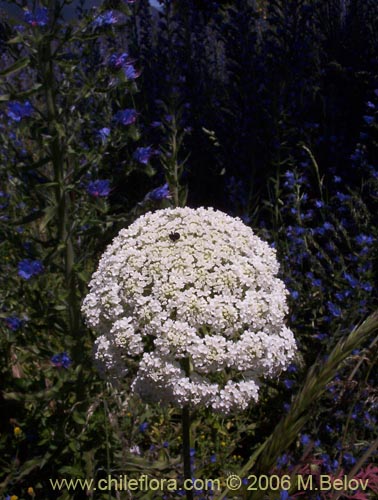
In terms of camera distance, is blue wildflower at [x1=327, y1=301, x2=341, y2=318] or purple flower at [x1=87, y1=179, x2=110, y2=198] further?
blue wildflower at [x1=327, y1=301, x2=341, y2=318]

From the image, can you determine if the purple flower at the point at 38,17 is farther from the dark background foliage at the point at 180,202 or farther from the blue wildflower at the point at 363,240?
the blue wildflower at the point at 363,240

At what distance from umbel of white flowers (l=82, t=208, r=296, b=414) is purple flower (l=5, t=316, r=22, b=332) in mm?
970

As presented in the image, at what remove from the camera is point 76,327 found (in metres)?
2.39

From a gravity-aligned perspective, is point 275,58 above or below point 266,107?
above

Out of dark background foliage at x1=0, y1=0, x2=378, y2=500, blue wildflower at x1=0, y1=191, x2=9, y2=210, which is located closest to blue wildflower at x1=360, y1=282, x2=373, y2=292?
dark background foliage at x1=0, y1=0, x2=378, y2=500

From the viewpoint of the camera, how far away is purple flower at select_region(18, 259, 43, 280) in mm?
2414

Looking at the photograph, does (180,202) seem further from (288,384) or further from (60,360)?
(60,360)

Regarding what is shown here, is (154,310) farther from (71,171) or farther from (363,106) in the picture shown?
(363,106)

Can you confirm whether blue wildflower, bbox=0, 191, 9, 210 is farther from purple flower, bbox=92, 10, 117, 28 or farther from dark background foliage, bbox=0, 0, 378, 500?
purple flower, bbox=92, 10, 117, 28

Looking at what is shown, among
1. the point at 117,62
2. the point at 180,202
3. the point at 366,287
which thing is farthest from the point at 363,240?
the point at 117,62

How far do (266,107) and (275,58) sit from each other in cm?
50

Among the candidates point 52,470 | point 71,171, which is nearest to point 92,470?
point 52,470

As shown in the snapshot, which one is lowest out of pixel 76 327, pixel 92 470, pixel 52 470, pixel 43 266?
pixel 52 470

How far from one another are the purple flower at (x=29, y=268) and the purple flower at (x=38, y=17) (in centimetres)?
98
